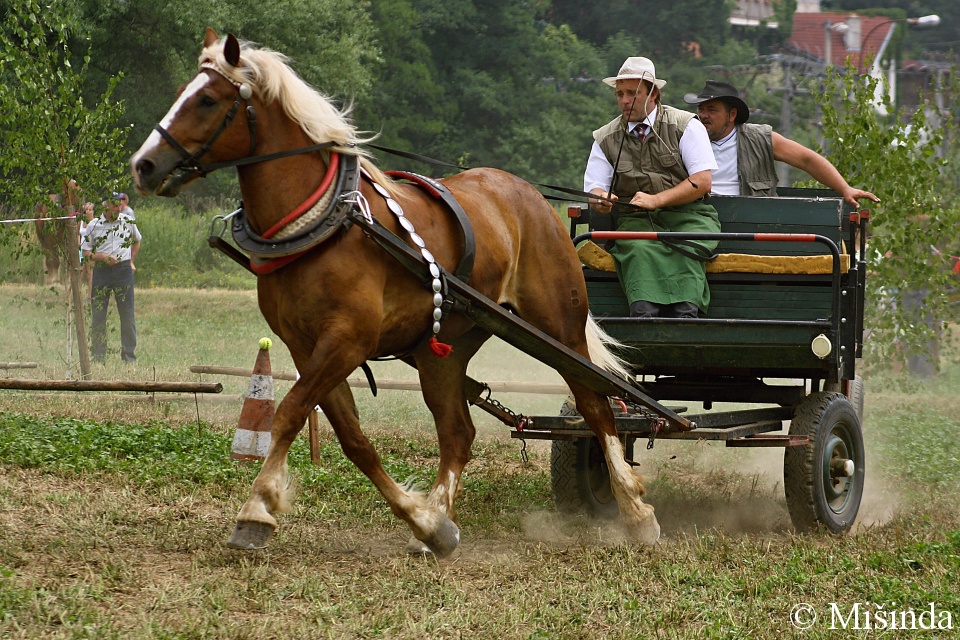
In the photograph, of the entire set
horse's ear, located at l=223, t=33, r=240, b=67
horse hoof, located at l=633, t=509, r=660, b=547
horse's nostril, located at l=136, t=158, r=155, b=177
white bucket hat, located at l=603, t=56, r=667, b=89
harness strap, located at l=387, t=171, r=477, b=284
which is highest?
horse's ear, located at l=223, t=33, r=240, b=67

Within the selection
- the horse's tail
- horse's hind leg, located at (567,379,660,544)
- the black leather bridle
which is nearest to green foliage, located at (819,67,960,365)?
the horse's tail

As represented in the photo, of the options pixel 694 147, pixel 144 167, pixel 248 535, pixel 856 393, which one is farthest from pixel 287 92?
pixel 856 393

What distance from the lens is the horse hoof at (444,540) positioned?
5.14 meters

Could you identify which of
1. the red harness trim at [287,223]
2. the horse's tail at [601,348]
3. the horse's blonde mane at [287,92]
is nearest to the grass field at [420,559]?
the horse's tail at [601,348]

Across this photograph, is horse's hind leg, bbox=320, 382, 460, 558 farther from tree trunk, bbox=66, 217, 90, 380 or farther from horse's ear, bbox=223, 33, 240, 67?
tree trunk, bbox=66, 217, 90, 380

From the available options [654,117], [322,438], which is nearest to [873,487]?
[654,117]

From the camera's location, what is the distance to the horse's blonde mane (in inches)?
184

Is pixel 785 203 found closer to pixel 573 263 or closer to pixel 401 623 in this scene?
pixel 573 263

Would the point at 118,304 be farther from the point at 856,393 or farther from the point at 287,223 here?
the point at 287,223

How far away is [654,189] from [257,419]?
9.17ft

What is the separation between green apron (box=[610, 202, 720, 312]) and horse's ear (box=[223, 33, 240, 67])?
2361 millimetres

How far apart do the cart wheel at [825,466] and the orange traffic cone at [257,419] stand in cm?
303

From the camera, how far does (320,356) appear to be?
4672mm

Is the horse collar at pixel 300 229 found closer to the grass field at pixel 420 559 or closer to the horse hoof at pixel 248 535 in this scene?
the horse hoof at pixel 248 535
